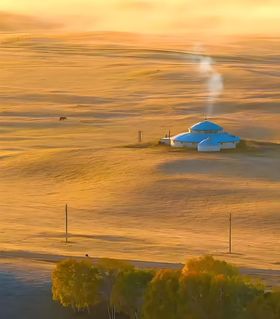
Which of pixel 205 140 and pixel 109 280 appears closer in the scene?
pixel 109 280

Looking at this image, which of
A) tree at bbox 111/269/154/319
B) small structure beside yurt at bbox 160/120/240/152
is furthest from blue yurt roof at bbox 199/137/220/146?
tree at bbox 111/269/154/319

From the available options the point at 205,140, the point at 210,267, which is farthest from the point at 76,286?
the point at 205,140

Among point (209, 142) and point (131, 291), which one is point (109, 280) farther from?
point (209, 142)

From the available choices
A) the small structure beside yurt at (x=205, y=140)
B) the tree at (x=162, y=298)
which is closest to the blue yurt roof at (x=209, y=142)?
the small structure beside yurt at (x=205, y=140)

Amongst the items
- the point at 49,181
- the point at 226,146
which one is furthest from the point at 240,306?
the point at 226,146

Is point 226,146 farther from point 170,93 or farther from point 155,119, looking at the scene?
point 170,93

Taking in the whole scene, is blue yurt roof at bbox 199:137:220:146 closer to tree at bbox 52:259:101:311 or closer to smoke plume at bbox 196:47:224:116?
smoke plume at bbox 196:47:224:116

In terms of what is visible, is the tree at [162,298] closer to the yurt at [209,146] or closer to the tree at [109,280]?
the tree at [109,280]
